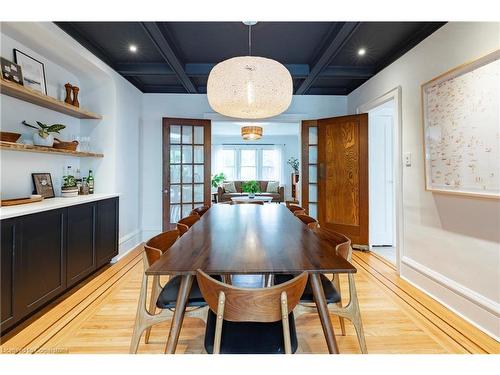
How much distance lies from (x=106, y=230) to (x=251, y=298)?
2832mm

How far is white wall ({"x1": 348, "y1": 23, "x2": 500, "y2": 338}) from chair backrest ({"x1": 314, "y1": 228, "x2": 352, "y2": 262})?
117 centimetres

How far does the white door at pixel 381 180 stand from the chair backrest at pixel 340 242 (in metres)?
2.70

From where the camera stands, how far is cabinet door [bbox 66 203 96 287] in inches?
99.6

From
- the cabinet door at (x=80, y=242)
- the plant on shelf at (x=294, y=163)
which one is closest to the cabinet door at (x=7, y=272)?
the cabinet door at (x=80, y=242)

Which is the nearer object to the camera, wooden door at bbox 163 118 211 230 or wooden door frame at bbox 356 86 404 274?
wooden door frame at bbox 356 86 404 274

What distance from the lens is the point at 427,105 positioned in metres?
2.53

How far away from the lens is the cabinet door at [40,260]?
1.96 meters

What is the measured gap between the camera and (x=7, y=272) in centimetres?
181

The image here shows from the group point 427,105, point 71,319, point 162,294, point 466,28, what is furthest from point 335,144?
point 71,319

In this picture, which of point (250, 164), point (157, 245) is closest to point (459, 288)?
point (157, 245)

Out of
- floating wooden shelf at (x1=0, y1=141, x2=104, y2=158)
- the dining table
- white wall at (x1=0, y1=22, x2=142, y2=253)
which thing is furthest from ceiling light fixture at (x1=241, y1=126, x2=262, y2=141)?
the dining table

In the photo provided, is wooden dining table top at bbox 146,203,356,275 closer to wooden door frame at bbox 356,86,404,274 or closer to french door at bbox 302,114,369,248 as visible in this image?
wooden door frame at bbox 356,86,404,274

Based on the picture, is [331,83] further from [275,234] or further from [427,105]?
[275,234]
